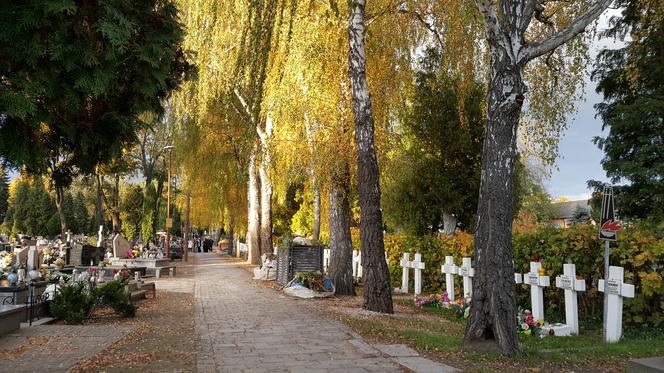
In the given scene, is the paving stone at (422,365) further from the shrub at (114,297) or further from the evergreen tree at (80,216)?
the evergreen tree at (80,216)

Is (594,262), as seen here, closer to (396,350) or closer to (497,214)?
(497,214)

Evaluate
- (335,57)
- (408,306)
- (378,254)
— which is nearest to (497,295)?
(378,254)

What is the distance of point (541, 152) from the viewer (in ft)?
51.6

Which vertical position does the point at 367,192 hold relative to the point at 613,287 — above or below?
above

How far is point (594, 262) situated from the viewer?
10969 millimetres

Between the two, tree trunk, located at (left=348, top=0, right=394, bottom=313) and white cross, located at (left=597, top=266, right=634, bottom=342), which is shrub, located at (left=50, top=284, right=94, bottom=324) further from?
white cross, located at (left=597, top=266, right=634, bottom=342)

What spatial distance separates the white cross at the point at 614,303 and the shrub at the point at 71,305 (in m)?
9.48

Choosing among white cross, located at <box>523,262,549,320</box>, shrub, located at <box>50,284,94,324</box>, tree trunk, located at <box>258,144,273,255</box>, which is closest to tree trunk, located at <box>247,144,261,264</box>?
tree trunk, located at <box>258,144,273,255</box>

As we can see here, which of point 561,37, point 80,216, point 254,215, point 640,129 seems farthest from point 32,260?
point 80,216

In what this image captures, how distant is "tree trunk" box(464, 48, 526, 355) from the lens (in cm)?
805

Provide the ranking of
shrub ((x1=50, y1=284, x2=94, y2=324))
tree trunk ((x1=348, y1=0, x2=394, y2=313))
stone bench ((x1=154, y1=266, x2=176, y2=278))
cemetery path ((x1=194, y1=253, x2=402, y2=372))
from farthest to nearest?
stone bench ((x1=154, y1=266, x2=176, y2=278)), tree trunk ((x1=348, y1=0, x2=394, y2=313)), shrub ((x1=50, y1=284, x2=94, y2=324)), cemetery path ((x1=194, y1=253, x2=402, y2=372))

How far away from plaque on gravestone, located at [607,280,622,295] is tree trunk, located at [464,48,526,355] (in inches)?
88.9

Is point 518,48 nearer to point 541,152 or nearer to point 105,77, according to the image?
point 105,77

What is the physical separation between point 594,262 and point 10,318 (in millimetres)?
10607
